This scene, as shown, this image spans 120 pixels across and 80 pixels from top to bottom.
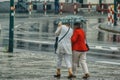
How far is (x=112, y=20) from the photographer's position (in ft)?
129

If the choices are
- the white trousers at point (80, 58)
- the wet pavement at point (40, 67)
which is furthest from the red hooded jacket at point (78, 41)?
the wet pavement at point (40, 67)

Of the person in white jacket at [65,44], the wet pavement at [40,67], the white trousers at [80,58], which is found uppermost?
the person in white jacket at [65,44]

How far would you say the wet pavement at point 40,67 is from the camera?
16047mm

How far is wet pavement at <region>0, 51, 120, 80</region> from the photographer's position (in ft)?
52.6

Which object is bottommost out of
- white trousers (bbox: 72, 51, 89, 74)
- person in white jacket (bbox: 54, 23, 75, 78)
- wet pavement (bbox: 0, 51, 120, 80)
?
wet pavement (bbox: 0, 51, 120, 80)

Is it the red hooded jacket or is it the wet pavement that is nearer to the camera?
the red hooded jacket

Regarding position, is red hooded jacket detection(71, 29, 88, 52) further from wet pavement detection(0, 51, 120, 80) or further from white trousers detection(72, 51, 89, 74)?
wet pavement detection(0, 51, 120, 80)

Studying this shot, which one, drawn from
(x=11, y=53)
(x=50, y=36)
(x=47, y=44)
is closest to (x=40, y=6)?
(x=50, y=36)

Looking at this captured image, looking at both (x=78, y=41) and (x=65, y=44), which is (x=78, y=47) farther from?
(x=65, y=44)

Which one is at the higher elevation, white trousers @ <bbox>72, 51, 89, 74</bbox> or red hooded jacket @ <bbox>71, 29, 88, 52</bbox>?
red hooded jacket @ <bbox>71, 29, 88, 52</bbox>

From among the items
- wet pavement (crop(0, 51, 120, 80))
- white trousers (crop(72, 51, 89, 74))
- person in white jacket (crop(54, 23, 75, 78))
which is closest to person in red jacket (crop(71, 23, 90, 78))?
white trousers (crop(72, 51, 89, 74))

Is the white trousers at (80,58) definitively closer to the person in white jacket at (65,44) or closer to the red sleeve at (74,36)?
the person in white jacket at (65,44)

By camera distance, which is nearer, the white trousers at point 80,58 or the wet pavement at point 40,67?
the white trousers at point 80,58

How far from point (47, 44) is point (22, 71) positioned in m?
9.25
